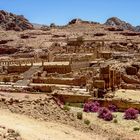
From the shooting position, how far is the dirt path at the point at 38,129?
1462 cm

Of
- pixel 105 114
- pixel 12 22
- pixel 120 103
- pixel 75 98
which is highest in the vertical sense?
pixel 12 22

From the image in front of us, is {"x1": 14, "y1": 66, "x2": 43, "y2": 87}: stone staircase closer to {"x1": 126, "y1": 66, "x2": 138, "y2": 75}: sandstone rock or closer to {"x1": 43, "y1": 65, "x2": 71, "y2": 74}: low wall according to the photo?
{"x1": 43, "y1": 65, "x2": 71, "y2": 74}: low wall

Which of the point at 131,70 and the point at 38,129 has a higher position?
the point at 131,70

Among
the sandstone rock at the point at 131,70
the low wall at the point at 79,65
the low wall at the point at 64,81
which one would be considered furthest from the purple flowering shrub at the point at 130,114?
the low wall at the point at 79,65

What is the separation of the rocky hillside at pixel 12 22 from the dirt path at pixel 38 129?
287ft

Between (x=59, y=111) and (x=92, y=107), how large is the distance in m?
7.30

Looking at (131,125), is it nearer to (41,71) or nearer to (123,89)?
(123,89)

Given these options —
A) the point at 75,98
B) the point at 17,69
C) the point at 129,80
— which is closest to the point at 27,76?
the point at 17,69

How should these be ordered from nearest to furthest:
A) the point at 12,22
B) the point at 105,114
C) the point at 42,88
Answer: the point at 105,114
the point at 42,88
the point at 12,22

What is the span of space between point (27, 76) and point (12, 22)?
6987 centimetres

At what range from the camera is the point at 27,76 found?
1523 inches

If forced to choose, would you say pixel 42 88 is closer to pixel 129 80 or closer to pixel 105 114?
pixel 129 80

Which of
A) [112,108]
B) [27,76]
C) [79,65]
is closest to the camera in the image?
[112,108]

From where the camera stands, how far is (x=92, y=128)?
18.1 meters
